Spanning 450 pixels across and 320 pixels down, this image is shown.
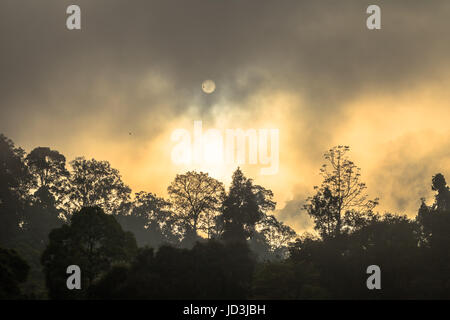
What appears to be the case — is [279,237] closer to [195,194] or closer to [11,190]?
[195,194]

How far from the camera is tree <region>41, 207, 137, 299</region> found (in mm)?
55594

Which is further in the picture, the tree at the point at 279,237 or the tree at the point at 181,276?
the tree at the point at 279,237

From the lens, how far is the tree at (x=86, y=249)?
55594 millimetres

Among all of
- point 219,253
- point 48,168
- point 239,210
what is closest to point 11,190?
point 48,168

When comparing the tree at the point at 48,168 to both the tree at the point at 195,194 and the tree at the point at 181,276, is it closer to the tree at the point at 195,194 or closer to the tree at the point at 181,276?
the tree at the point at 195,194

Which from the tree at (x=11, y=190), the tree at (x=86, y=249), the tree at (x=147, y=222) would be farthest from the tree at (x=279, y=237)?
the tree at (x=86, y=249)

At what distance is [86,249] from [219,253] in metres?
15.8

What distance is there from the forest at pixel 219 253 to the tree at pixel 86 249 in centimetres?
11

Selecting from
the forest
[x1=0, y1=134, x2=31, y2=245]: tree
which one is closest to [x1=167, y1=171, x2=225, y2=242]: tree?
the forest

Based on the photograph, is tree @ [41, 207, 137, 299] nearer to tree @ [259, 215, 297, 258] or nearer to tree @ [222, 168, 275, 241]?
tree @ [222, 168, 275, 241]

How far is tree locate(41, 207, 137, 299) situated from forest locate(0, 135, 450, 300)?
0.36ft

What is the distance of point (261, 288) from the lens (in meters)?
57.8

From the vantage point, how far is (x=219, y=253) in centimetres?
5397
